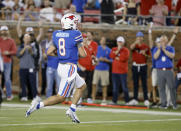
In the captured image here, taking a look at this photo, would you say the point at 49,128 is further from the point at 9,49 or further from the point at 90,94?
the point at 9,49

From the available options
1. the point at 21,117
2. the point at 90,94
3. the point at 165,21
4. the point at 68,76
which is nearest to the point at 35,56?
the point at 90,94

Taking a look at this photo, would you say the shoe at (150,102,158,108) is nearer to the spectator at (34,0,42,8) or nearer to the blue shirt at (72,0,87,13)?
the blue shirt at (72,0,87,13)

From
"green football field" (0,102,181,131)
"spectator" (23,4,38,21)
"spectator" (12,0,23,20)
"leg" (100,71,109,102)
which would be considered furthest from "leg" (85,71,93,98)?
"spectator" (12,0,23,20)

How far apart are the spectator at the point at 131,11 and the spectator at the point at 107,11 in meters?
0.53

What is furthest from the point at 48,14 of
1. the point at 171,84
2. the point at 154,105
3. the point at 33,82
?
the point at 171,84

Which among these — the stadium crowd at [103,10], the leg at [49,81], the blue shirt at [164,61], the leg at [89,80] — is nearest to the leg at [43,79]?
the leg at [49,81]

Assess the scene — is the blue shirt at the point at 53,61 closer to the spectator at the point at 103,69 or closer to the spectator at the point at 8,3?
the spectator at the point at 103,69

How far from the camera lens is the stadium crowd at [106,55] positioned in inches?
643

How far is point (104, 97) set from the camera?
18078 millimetres

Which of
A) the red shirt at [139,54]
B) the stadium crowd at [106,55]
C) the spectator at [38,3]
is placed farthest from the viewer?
A: the spectator at [38,3]

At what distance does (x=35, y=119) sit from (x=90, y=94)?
639 centimetres

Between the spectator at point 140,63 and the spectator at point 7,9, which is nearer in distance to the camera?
the spectator at point 140,63

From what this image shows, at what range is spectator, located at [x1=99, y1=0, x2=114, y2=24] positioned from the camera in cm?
2020

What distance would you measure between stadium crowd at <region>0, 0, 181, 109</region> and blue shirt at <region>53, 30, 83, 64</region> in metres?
3.43
